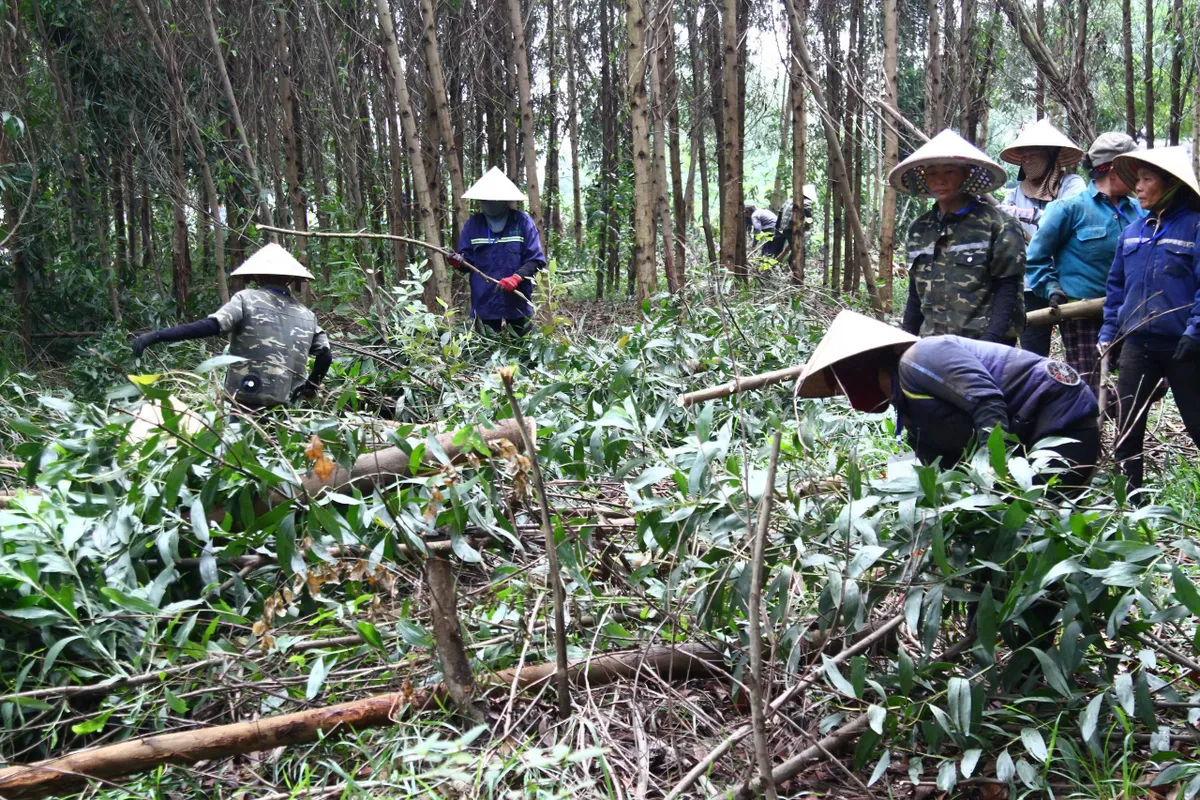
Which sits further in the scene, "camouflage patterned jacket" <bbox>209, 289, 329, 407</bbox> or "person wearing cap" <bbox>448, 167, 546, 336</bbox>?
"person wearing cap" <bbox>448, 167, 546, 336</bbox>

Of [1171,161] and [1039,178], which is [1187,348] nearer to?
[1171,161]

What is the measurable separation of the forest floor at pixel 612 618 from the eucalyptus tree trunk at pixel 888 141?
4316mm

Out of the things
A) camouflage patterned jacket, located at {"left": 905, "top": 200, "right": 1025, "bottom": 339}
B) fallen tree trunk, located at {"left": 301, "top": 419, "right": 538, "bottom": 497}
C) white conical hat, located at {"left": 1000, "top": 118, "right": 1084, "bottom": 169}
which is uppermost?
white conical hat, located at {"left": 1000, "top": 118, "right": 1084, "bottom": 169}

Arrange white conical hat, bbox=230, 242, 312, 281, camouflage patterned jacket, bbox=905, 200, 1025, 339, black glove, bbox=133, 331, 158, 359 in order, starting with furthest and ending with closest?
white conical hat, bbox=230, 242, 312, 281
black glove, bbox=133, 331, 158, 359
camouflage patterned jacket, bbox=905, 200, 1025, 339

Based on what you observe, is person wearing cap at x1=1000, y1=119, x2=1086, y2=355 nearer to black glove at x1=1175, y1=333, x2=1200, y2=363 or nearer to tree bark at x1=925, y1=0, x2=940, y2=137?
black glove at x1=1175, y1=333, x2=1200, y2=363

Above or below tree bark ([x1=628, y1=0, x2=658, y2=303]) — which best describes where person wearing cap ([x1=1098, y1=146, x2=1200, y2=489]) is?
below

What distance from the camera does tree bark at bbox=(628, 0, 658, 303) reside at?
278 inches

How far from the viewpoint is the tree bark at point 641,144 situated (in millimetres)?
7066

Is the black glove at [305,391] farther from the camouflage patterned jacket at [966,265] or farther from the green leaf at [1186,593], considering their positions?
the green leaf at [1186,593]

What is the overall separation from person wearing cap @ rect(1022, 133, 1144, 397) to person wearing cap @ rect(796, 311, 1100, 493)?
167cm

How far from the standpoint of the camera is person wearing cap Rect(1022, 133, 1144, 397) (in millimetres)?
4441

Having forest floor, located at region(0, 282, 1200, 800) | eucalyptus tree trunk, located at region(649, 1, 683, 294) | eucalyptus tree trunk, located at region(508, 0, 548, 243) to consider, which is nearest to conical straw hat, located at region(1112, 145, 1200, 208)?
forest floor, located at region(0, 282, 1200, 800)

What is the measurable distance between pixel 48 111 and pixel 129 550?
8.23 metres

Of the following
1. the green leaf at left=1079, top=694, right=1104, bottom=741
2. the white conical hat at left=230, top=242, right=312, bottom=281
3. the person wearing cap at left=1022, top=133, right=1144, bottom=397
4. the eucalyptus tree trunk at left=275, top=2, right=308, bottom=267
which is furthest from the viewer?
the eucalyptus tree trunk at left=275, top=2, right=308, bottom=267
